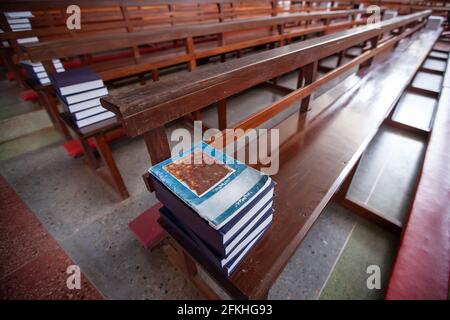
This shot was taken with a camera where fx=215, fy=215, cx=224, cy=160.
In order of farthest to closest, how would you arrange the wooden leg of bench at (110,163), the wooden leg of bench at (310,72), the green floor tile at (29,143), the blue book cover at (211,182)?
the green floor tile at (29,143) < the wooden leg of bench at (110,163) < the wooden leg of bench at (310,72) < the blue book cover at (211,182)

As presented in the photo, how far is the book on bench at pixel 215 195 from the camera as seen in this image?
0.55 metres

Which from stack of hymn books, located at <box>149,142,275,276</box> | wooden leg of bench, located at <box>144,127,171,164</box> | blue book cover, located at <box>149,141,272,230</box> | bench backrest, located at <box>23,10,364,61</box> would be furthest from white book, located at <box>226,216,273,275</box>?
bench backrest, located at <box>23,10,364,61</box>

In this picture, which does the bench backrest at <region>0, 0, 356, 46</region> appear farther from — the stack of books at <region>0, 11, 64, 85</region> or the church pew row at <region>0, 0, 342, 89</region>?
the stack of books at <region>0, 11, 64, 85</region>

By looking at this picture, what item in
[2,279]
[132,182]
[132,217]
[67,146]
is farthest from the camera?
[67,146]

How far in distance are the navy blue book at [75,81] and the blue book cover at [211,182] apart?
1.09 meters

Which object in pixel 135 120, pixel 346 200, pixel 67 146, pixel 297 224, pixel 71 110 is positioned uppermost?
pixel 135 120

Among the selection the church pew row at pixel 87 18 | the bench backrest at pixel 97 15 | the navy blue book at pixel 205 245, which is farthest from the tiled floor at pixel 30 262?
the bench backrest at pixel 97 15

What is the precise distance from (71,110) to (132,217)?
84 centimetres

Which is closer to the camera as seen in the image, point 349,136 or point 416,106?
point 349,136

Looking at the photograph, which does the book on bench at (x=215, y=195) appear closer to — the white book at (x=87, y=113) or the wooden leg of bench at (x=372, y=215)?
the white book at (x=87, y=113)

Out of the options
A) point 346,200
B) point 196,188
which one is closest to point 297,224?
point 196,188

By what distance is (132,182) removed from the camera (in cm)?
194

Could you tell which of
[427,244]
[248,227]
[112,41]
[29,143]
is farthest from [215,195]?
[29,143]
